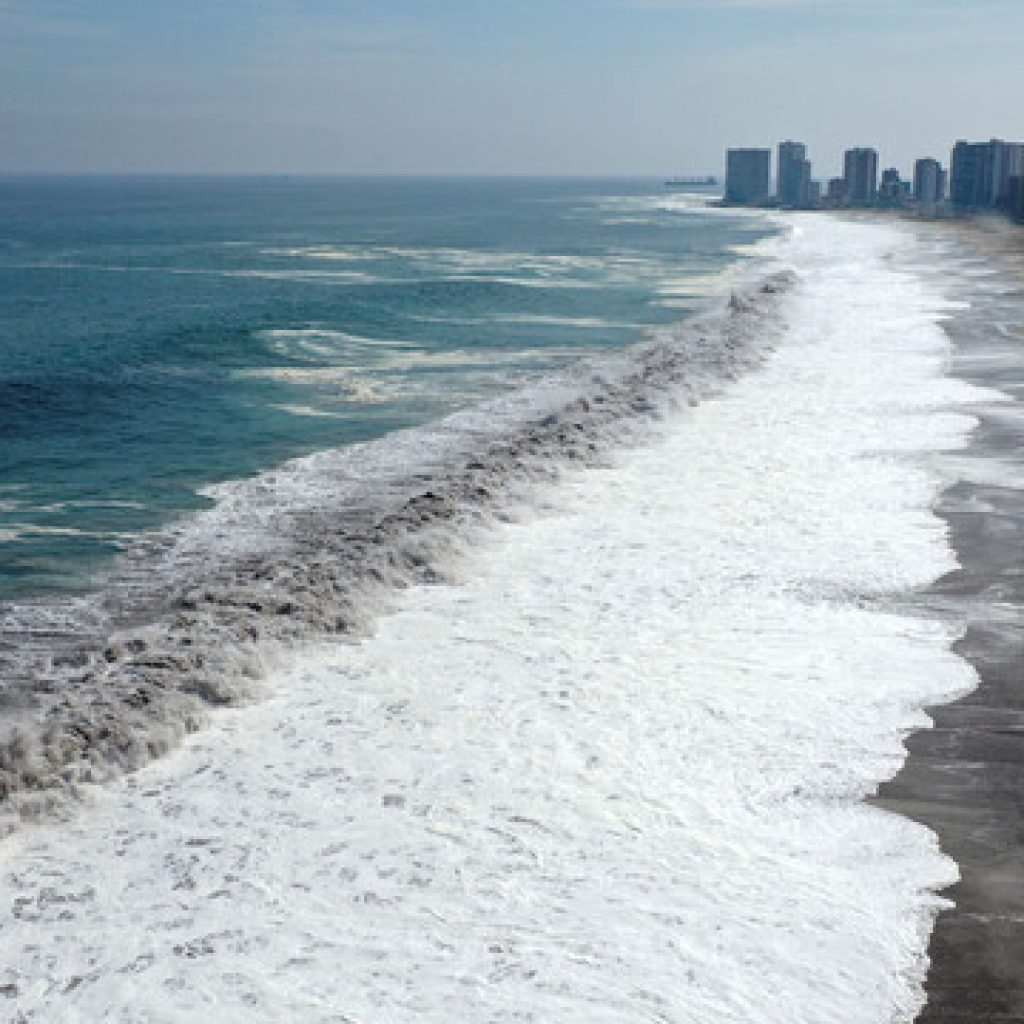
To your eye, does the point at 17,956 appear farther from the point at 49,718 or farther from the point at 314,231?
the point at 314,231

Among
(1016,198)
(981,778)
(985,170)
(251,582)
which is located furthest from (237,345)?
(985,170)

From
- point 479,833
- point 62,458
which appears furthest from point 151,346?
point 479,833

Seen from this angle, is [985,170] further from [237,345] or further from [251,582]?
[251,582]

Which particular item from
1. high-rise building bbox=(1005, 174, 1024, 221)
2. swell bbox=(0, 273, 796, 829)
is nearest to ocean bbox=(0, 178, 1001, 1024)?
swell bbox=(0, 273, 796, 829)

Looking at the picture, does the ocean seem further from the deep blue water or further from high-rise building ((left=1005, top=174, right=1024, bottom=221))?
high-rise building ((left=1005, top=174, right=1024, bottom=221))

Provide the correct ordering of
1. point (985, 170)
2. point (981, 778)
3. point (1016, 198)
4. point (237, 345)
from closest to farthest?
point (981, 778)
point (237, 345)
point (1016, 198)
point (985, 170)
